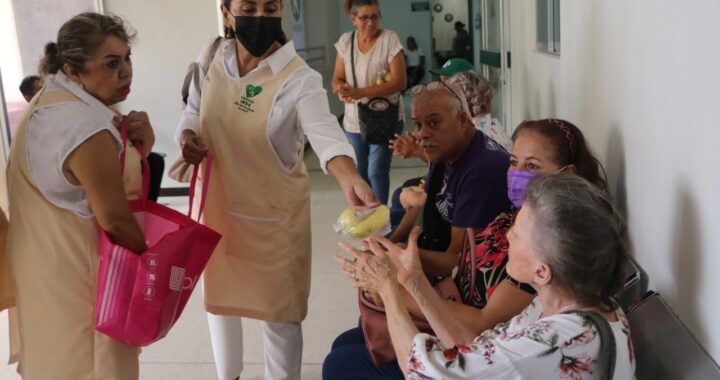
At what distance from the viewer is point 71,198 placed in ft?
6.26

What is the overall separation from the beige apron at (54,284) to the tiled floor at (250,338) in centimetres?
106

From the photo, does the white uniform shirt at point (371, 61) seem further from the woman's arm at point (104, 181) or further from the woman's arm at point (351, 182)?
the woman's arm at point (104, 181)

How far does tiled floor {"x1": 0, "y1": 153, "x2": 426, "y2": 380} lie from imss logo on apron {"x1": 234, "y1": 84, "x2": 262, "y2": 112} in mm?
1272

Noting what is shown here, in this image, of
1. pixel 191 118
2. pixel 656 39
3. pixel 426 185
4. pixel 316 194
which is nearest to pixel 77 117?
pixel 191 118

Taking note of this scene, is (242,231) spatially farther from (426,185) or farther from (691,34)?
(691,34)

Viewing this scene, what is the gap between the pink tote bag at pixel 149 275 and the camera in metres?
1.91

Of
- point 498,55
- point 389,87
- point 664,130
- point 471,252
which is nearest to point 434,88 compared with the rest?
point 471,252

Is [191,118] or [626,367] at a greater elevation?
[191,118]

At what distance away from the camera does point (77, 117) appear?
72.1 inches

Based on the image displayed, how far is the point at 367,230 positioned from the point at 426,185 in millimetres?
668

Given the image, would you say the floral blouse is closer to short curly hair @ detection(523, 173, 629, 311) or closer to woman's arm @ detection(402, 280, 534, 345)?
woman's arm @ detection(402, 280, 534, 345)

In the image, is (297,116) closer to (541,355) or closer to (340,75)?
(541,355)

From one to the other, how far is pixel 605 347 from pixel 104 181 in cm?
127

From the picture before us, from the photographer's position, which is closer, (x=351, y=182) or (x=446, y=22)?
(x=351, y=182)
